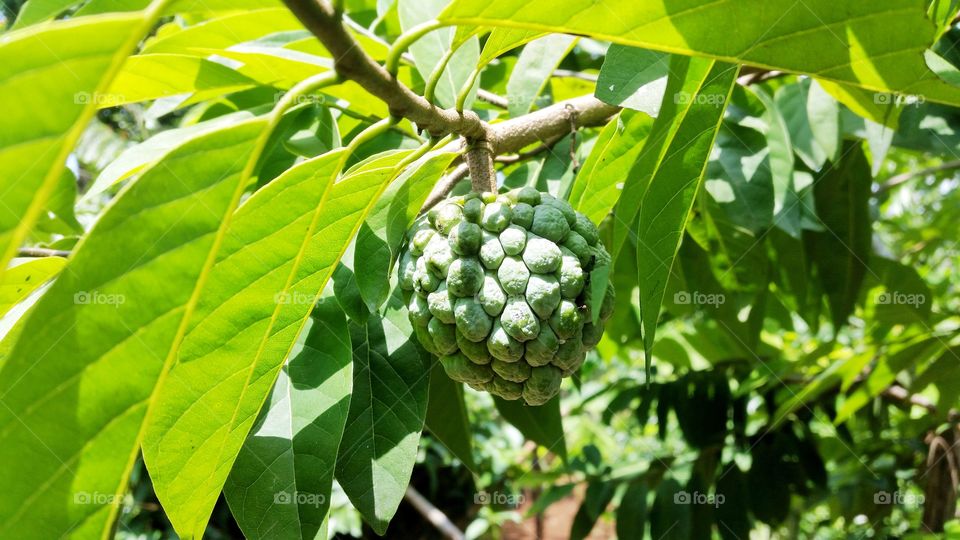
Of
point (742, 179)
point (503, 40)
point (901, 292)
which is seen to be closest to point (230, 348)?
point (503, 40)

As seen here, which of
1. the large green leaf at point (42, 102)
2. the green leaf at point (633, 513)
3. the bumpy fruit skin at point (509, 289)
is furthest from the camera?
the green leaf at point (633, 513)

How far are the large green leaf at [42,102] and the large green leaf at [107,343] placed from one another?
10 cm

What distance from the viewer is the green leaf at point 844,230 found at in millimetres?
2184

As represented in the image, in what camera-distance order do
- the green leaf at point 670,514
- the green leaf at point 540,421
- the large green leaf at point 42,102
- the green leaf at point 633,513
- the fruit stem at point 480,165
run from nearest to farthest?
the large green leaf at point 42,102 → the fruit stem at point 480,165 → the green leaf at point 540,421 → the green leaf at point 670,514 → the green leaf at point 633,513

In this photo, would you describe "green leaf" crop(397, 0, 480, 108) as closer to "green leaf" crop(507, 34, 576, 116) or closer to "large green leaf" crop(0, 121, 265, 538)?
"green leaf" crop(507, 34, 576, 116)

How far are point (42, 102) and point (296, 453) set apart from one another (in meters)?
0.70

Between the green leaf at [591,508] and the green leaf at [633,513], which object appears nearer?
the green leaf at [633,513]

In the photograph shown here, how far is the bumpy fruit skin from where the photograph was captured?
113 cm

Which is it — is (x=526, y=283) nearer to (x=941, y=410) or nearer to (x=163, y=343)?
(x=163, y=343)

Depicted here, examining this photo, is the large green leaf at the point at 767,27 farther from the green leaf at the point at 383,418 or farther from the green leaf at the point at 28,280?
the green leaf at the point at 28,280

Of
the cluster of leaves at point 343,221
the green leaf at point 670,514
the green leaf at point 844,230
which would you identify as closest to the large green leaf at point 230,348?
the cluster of leaves at point 343,221

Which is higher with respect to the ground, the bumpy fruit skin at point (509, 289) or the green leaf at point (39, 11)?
the green leaf at point (39, 11)

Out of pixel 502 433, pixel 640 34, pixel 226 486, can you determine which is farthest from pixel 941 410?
pixel 502 433

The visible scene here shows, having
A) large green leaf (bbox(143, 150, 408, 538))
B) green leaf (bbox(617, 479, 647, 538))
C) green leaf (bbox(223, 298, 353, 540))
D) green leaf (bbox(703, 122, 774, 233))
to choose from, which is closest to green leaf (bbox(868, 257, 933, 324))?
green leaf (bbox(703, 122, 774, 233))
